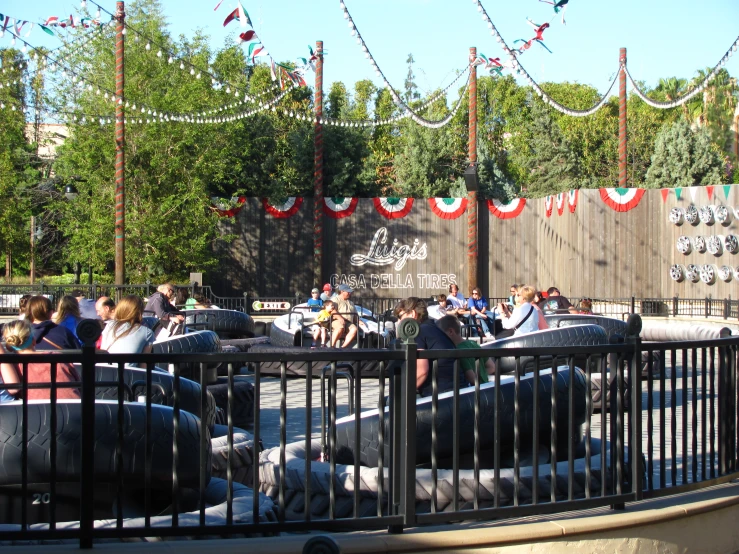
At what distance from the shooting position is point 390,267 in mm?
32375

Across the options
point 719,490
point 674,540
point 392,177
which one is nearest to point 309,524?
point 674,540

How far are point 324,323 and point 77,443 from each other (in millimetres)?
9758

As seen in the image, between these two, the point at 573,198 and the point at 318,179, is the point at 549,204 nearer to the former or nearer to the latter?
the point at 573,198

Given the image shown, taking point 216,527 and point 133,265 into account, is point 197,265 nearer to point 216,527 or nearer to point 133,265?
point 133,265

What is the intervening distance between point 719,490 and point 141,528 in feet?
10.5

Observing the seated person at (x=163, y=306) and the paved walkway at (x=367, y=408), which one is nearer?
the paved walkway at (x=367, y=408)

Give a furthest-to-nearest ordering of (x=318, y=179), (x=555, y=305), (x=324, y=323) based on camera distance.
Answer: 1. (x=318, y=179)
2. (x=555, y=305)
3. (x=324, y=323)

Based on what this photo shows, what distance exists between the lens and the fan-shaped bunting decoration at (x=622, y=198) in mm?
27094

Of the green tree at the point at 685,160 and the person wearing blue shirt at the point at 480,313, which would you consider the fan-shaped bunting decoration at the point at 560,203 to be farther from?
the green tree at the point at 685,160

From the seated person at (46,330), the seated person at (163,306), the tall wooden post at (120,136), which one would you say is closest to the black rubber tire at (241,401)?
the seated person at (46,330)

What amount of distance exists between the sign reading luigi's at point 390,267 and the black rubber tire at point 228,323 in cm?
1634

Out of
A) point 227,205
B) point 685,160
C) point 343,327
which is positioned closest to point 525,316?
point 343,327

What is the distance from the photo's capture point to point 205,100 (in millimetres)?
28297

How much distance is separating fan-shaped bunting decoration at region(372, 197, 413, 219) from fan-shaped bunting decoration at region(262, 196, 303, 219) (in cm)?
283
